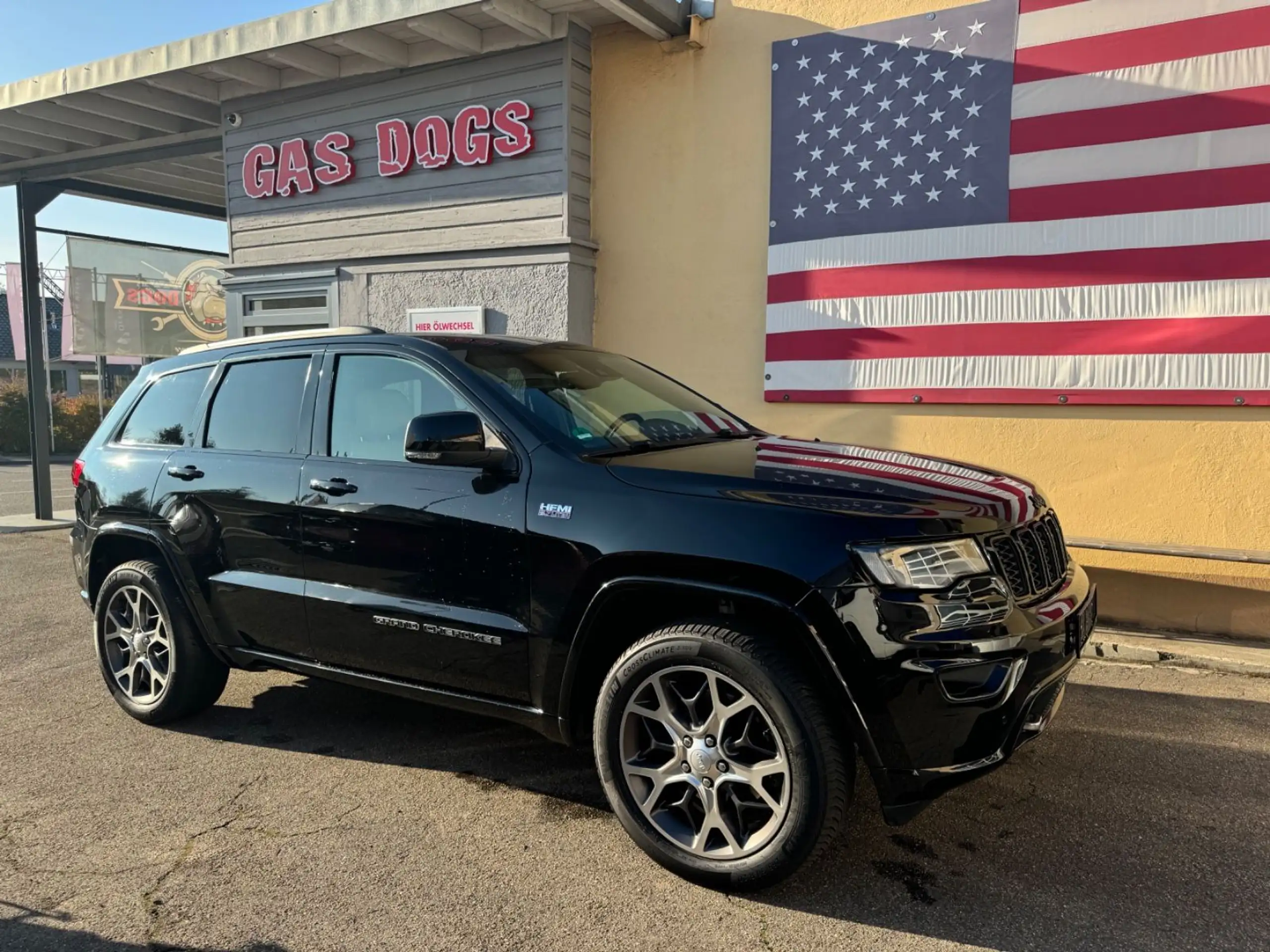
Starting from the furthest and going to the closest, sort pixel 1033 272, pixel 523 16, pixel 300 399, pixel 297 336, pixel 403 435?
1. pixel 523 16
2. pixel 1033 272
3. pixel 297 336
4. pixel 300 399
5. pixel 403 435

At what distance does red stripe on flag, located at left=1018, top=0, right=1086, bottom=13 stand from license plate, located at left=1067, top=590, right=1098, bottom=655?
14.2 feet

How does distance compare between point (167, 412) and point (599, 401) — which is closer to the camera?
point (599, 401)

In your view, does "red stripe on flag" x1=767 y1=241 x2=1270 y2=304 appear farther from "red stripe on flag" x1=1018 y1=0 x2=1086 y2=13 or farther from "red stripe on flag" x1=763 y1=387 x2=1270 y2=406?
"red stripe on flag" x1=1018 y1=0 x2=1086 y2=13

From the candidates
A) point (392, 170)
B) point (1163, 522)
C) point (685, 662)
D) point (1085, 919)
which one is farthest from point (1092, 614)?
point (392, 170)

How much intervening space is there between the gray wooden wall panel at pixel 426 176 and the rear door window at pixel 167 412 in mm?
3561

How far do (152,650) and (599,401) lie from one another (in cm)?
251

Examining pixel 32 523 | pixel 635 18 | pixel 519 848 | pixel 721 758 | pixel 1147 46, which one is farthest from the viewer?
pixel 32 523

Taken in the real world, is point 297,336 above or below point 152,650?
above

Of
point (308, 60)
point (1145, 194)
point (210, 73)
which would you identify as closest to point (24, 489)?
point (210, 73)

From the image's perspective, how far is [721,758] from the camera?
2818 millimetres

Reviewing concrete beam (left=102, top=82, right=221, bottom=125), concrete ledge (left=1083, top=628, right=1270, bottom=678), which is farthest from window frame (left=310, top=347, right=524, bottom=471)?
concrete beam (left=102, top=82, right=221, bottom=125)

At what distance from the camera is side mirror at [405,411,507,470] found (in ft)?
10.1

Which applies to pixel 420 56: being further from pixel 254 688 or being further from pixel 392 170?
pixel 254 688

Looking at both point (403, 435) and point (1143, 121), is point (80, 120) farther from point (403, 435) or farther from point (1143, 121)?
point (1143, 121)
